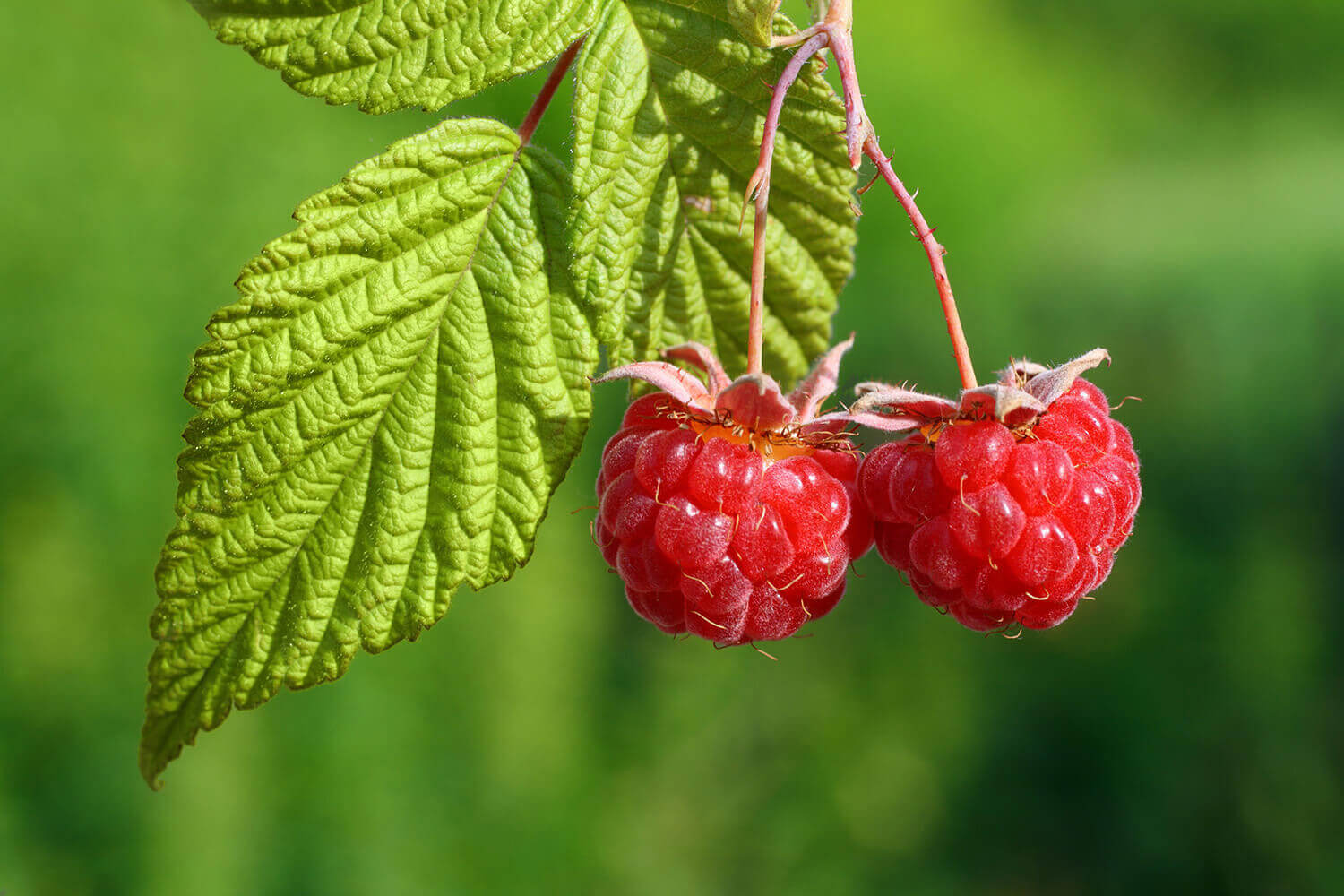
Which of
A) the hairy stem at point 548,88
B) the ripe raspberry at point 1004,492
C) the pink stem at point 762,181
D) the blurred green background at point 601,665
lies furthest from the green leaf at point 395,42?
the blurred green background at point 601,665

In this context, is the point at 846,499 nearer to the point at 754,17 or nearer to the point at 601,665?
the point at 754,17

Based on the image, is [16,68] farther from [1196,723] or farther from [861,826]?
[1196,723]

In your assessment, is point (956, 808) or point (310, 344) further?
point (956, 808)

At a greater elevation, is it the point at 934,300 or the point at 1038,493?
the point at 1038,493

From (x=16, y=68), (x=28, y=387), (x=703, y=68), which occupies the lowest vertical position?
(x=28, y=387)

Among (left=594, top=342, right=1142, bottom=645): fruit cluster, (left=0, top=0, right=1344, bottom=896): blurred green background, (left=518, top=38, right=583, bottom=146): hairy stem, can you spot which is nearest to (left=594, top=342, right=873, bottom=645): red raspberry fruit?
(left=594, top=342, right=1142, bottom=645): fruit cluster

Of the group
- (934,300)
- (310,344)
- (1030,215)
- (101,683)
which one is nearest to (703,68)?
(310,344)
